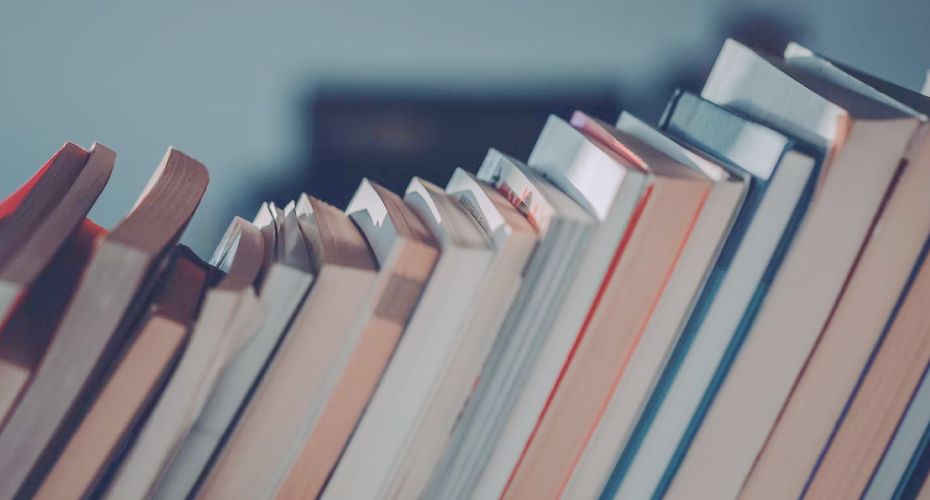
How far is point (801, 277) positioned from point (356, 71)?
47 cm

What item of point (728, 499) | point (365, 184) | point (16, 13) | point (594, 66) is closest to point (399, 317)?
point (365, 184)

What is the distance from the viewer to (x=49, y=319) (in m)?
0.45

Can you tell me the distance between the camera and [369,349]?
44 cm

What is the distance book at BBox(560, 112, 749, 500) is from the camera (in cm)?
44

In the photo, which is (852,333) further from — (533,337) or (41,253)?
(41,253)

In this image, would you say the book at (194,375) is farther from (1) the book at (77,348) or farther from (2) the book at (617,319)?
(2) the book at (617,319)

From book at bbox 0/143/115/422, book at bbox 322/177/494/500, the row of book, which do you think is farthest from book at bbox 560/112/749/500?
book at bbox 0/143/115/422

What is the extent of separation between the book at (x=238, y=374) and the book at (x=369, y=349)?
0.15ft

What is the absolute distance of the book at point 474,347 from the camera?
0.44m

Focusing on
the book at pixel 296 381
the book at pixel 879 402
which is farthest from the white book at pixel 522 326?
the book at pixel 879 402

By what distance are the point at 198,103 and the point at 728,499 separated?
0.63 metres

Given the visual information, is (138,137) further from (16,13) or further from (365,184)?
(365,184)

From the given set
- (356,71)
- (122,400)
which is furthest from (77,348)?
(356,71)

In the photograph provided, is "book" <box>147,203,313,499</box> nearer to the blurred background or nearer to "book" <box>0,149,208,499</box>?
"book" <box>0,149,208,499</box>
